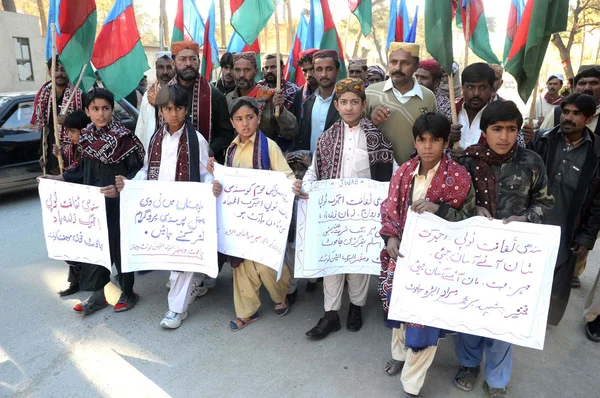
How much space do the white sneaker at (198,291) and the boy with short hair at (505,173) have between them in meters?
2.41

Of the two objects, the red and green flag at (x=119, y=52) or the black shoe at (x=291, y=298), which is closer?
the black shoe at (x=291, y=298)

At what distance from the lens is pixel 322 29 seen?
5.73 metres

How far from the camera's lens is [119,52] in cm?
414

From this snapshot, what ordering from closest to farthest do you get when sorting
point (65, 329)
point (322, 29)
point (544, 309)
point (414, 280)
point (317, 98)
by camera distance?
point (544, 309), point (414, 280), point (65, 329), point (317, 98), point (322, 29)

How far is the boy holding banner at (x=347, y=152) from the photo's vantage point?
309cm

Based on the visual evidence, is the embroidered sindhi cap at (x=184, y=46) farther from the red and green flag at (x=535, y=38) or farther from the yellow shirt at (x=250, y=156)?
the red and green flag at (x=535, y=38)

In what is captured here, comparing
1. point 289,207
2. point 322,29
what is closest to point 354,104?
point 289,207

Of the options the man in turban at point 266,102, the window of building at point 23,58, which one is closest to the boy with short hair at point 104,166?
the man in turban at point 266,102

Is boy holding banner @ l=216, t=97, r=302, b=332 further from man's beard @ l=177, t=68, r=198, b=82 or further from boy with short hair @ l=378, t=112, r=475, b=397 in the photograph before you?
boy with short hair @ l=378, t=112, r=475, b=397

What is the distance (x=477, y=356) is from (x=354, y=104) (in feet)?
5.78

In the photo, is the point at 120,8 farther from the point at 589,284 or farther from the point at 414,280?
the point at 589,284

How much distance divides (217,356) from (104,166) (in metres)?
1.70

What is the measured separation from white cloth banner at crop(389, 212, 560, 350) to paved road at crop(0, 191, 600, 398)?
23.8 inches

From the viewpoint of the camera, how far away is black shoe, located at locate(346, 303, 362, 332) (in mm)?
3443
